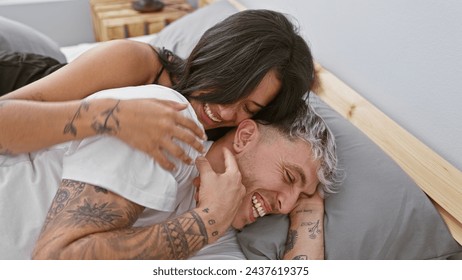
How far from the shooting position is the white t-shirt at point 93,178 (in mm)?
856

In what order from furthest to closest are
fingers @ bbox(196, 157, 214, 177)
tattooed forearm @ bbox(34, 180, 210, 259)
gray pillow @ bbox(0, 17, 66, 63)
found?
1. gray pillow @ bbox(0, 17, 66, 63)
2. fingers @ bbox(196, 157, 214, 177)
3. tattooed forearm @ bbox(34, 180, 210, 259)

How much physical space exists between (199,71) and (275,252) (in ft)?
1.60

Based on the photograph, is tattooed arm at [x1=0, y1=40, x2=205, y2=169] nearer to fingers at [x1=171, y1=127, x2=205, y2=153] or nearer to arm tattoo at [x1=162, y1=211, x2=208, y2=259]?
fingers at [x1=171, y1=127, x2=205, y2=153]

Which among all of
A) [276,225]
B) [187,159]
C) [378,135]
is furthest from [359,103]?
[187,159]

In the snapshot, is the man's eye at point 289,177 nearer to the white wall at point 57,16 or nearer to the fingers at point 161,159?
the fingers at point 161,159

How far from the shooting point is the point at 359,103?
50.9 inches

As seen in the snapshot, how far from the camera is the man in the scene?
0.81m

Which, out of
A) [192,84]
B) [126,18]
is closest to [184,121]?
[192,84]

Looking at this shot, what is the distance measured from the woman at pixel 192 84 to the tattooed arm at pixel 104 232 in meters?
0.13

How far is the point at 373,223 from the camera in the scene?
103cm

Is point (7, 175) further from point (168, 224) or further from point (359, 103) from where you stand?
point (359, 103)

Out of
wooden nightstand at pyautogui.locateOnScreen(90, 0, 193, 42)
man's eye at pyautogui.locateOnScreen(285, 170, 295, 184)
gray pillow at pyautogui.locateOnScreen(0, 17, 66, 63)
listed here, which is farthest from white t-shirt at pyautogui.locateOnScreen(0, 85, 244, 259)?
wooden nightstand at pyautogui.locateOnScreen(90, 0, 193, 42)

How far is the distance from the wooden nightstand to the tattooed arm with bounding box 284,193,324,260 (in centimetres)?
139

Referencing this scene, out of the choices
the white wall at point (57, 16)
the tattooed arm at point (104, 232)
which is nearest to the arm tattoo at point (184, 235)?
the tattooed arm at point (104, 232)
